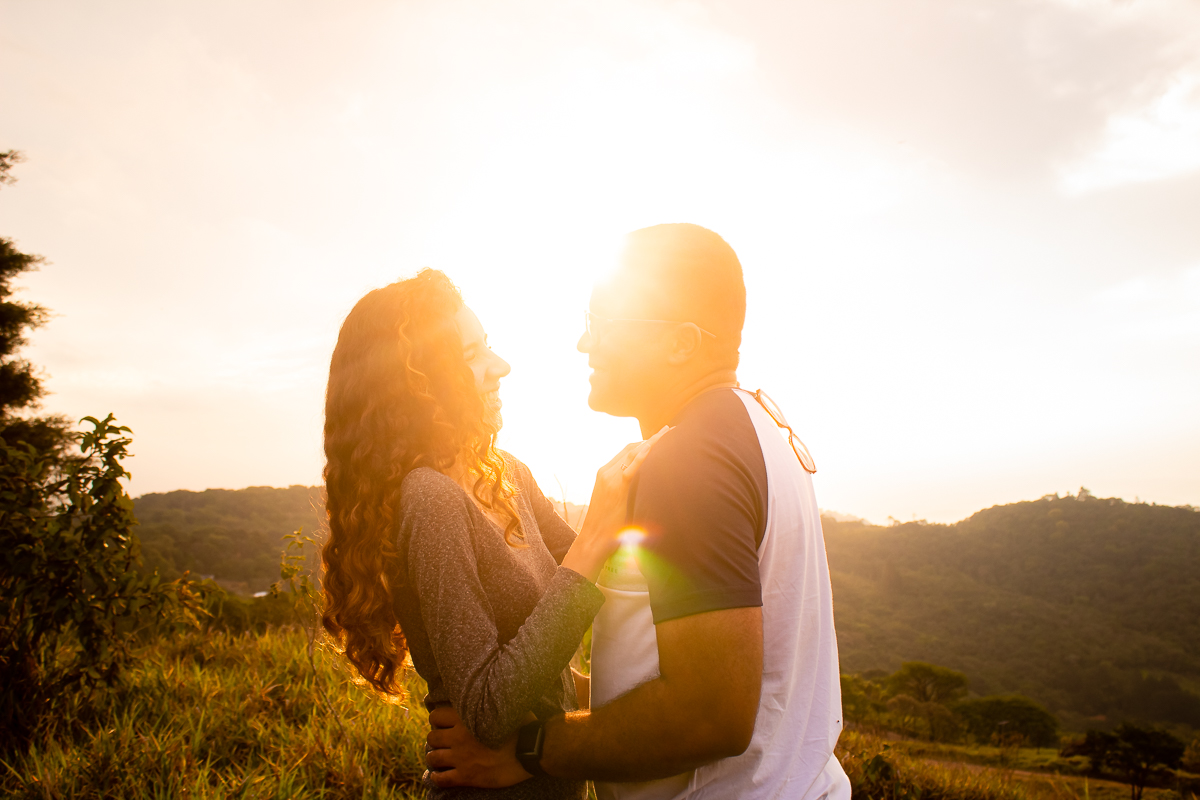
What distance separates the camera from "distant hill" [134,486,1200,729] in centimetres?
4581

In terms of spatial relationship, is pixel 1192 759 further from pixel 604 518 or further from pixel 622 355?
pixel 604 518

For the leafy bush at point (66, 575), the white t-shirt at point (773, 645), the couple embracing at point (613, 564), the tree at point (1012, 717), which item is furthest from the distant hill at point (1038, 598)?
the white t-shirt at point (773, 645)

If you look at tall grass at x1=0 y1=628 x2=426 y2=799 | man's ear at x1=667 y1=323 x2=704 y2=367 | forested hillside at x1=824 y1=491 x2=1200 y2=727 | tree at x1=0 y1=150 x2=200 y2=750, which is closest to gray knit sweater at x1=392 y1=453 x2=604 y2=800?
man's ear at x1=667 y1=323 x2=704 y2=367

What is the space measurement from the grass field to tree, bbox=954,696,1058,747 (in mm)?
35145

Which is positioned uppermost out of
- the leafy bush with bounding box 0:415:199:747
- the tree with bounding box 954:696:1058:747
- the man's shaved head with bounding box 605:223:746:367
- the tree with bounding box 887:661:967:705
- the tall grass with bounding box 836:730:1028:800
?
the man's shaved head with bounding box 605:223:746:367

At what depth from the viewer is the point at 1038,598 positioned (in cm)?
5703

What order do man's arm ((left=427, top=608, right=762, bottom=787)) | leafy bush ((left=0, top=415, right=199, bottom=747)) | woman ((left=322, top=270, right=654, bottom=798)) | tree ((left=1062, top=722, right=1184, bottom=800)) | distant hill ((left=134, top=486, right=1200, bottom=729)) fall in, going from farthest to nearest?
distant hill ((left=134, top=486, right=1200, bottom=729)) → tree ((left=1062, top=722, right=1184, bottom=800)) → leafy bush ((left=0, top=415, right=199, bottom=747)) → woman ((left=322, top=270, right=654, bottom=798)) → man's arm ((left=427, top=608, right=762, bottom=787))

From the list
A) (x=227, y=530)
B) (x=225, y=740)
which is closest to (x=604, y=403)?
(x=225, y=740)

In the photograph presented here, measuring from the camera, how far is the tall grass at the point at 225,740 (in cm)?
407

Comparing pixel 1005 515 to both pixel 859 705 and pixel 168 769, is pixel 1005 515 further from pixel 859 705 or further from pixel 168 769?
pixel 168 769

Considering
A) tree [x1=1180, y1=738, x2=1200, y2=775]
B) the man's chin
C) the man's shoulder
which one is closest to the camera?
the man's shoulder

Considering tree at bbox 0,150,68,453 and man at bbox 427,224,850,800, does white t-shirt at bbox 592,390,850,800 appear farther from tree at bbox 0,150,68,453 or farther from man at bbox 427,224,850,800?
tree at bbox 0,150,68,453

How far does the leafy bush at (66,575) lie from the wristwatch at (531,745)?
4618 mm

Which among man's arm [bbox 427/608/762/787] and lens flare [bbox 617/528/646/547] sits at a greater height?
lens flare [bbox 617/528/646/547]
